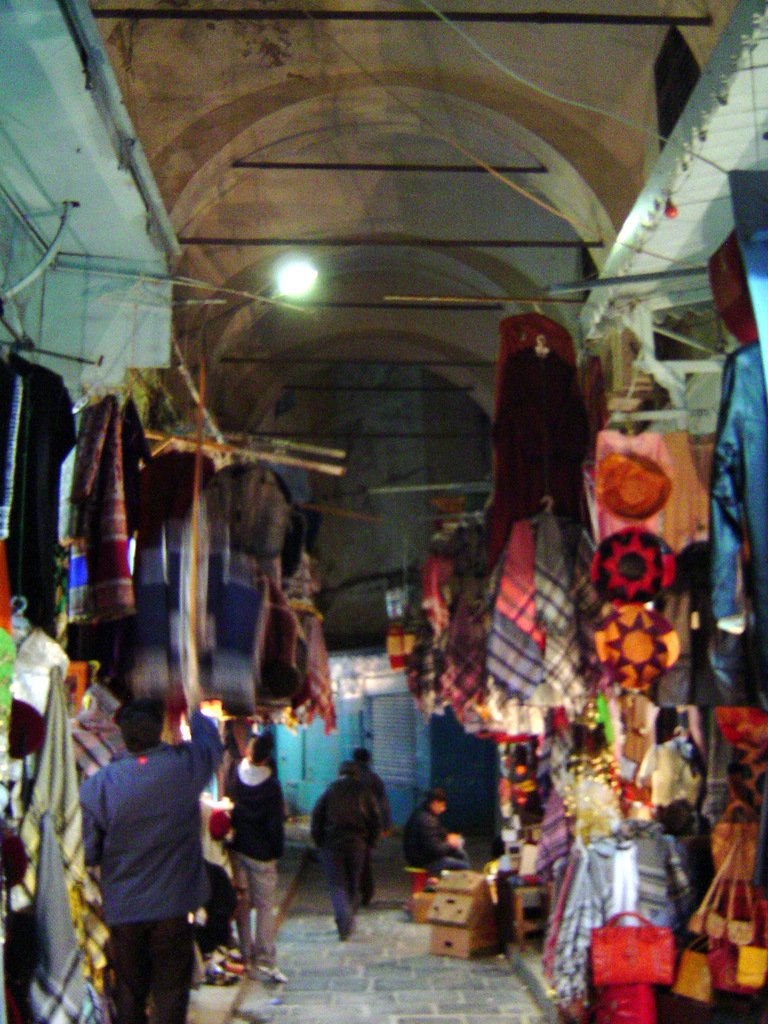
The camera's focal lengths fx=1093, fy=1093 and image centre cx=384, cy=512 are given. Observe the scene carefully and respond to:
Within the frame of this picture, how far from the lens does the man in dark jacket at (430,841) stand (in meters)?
12.7

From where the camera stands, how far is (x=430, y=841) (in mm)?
12734

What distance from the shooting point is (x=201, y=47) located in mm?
7953

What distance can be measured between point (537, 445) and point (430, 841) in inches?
314

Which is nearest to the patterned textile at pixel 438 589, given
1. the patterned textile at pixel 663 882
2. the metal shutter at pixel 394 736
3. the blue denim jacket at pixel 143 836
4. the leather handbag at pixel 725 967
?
the patterned textile at pixel 663 882

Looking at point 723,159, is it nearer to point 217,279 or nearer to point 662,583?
point 662,583

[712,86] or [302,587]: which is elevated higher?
[712,86]

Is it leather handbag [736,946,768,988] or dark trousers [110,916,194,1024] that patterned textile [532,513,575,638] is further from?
dark trousers [110,916,194,1024]

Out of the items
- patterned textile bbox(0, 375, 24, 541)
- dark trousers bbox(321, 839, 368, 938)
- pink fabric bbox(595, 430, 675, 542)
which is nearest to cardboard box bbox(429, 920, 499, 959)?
dark trousers bbox(321, 839, 368, 938)

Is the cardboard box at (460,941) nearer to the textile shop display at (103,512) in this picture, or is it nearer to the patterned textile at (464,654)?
the patterned textile at (464,654)

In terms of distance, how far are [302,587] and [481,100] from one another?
4.27 m

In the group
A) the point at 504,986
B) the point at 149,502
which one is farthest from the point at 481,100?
the point at 504,986

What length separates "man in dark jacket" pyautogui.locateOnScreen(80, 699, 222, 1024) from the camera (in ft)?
17.0

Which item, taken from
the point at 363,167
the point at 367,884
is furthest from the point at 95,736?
the point at 367,884

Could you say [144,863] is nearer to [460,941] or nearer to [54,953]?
[54,953]
